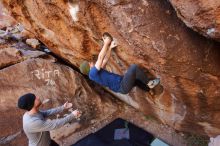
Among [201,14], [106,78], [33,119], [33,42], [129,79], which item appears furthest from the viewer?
[33,42]

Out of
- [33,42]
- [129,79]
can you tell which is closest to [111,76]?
[129,79]

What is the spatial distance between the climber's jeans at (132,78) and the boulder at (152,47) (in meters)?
0.32

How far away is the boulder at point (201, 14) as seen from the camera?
16.1 feet

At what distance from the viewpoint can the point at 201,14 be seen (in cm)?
507

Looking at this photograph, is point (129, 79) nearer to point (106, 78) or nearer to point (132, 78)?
point (132, 78)

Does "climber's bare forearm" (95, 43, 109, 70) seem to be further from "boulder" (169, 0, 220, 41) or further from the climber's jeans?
"boulder" (169, 0, 220, 41)

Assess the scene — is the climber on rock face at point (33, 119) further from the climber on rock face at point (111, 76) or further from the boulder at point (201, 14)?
the boulder at point (201, 14)

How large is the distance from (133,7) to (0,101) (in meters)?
5.06

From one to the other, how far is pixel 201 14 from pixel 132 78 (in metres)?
1.63

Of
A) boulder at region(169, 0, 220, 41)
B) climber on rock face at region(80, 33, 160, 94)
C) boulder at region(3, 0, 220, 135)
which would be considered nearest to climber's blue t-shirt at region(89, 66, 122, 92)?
climber on rock face at region(80, 33, 160, 94)

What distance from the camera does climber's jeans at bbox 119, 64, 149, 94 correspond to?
6.06 metres

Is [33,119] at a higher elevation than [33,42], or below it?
higher

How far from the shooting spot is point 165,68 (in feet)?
20.6

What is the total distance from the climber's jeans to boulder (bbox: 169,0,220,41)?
1236 mm
